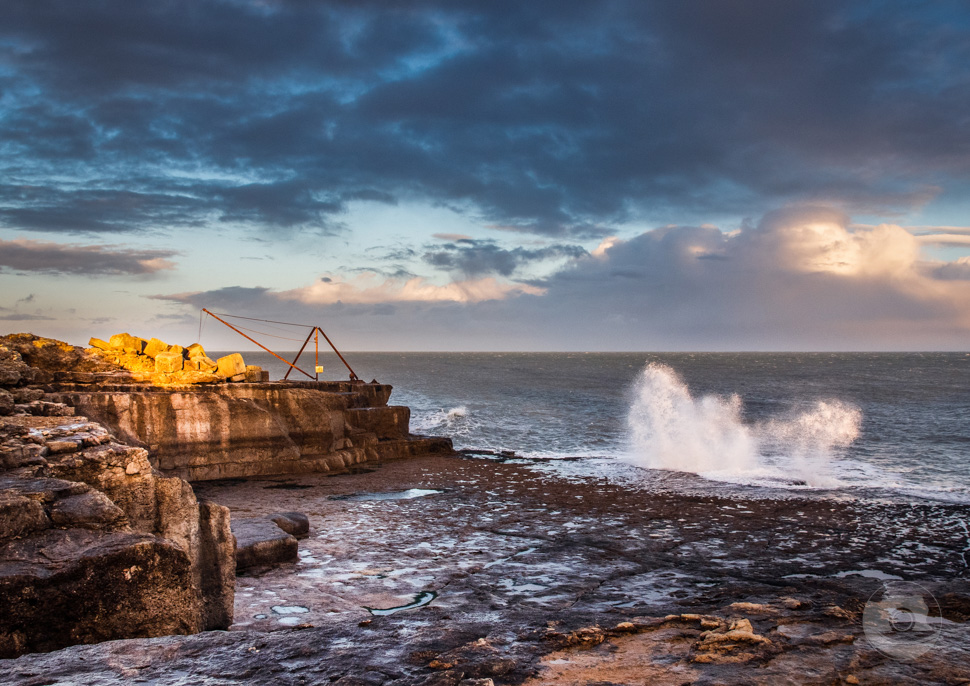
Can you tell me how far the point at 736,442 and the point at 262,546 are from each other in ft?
74.3

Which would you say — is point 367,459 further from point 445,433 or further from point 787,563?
Result: point 787,563

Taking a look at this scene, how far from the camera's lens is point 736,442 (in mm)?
27250

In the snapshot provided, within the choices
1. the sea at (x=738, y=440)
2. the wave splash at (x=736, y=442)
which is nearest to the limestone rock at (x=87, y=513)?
the sea at (x=738, y=440)

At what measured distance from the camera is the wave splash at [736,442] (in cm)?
2166

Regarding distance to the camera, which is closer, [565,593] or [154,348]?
[565,593]

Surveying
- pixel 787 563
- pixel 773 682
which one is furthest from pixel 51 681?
pixel 787 563

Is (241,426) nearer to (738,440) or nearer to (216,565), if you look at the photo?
(216,565)

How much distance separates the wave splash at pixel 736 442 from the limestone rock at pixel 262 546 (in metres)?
14.5

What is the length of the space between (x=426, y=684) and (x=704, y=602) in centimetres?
504

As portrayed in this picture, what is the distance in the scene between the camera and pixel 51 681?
13.8ft

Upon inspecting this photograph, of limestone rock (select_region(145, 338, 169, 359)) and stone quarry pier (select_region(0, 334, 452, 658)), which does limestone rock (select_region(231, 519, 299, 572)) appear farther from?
limestone rock (select_region(145, 338, 169, 359))

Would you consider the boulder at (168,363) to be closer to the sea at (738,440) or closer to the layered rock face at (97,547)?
the sea at (738,440)

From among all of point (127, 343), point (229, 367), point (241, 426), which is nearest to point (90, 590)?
point (241, 426)

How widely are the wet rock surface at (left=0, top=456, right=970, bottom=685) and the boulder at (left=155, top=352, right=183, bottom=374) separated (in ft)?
13.6
